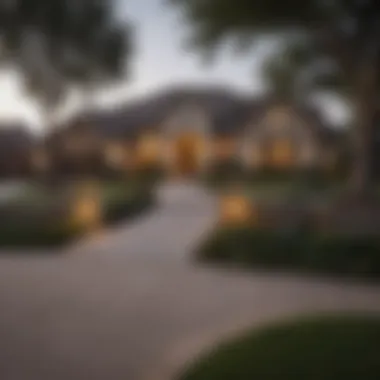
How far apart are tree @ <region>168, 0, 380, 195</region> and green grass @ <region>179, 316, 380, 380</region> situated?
0.51 m

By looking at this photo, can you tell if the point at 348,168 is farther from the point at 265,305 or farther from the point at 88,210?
the point at 88,210

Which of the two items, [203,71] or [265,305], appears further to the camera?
[265,305]

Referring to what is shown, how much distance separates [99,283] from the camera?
2445 millimetres

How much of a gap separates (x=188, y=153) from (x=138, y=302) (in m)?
0.67

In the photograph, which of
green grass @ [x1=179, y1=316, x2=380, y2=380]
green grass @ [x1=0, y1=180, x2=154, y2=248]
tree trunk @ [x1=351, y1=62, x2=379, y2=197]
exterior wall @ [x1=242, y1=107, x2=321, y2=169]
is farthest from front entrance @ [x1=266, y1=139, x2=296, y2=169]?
green grass @ [x1=179, y1=316, x2=380, y2=380]

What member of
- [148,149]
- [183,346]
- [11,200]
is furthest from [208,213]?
[11,200]

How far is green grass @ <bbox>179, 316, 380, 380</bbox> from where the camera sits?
1.85 meters

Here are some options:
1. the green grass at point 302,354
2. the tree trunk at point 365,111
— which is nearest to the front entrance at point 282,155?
the tree trunk at point 365,111

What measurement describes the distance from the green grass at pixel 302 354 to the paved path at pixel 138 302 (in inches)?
3.6

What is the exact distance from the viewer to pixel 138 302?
2.42 metres

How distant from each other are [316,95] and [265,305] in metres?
0.86

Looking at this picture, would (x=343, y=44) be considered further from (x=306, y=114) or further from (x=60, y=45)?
(x=60, y=45)

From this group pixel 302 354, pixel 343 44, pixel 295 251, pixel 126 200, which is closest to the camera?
pixel 302 354

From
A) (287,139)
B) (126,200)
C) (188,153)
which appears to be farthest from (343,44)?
(126,200)
